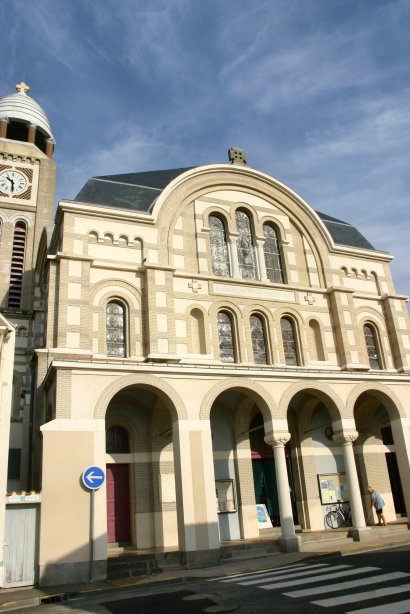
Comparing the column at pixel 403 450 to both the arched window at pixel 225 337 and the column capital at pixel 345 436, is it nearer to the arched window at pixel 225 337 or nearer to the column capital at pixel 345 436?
the column capital at pixel 345 436

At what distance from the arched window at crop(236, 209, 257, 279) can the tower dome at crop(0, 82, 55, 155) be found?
16995 millimetres

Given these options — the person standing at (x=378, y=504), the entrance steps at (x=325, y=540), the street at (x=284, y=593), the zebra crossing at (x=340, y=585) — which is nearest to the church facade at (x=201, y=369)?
the entrance steps at (x=325, y=540)

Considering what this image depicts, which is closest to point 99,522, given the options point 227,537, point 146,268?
point 227,537

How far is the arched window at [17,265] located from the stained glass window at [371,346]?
58.4ft

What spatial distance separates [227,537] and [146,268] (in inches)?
419

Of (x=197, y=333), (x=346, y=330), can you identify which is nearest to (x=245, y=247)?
(x=197, y=333)

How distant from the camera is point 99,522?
15.1 m

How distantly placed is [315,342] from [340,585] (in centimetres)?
1434

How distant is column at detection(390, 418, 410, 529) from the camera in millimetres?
20344

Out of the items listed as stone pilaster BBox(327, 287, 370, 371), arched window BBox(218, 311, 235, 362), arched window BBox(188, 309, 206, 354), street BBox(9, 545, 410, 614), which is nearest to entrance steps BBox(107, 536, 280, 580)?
street BBox(9, 545, 410, 614)

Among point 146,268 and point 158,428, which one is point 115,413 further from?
point 146,268

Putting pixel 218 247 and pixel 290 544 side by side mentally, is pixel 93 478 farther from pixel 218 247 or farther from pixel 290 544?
pixel 218 247

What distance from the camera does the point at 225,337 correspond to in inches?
886

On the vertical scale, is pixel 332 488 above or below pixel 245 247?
below
